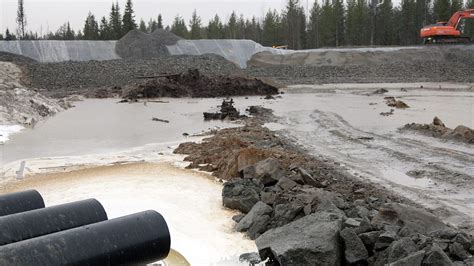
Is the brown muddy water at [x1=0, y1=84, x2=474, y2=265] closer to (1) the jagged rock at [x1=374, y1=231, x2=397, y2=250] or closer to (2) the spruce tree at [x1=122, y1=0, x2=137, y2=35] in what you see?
(1) the jagged rock at [x1=374, y1=231, x2=397, y2=250]

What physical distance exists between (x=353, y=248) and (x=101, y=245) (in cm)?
299

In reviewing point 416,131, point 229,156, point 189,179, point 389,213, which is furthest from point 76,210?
point 416,131

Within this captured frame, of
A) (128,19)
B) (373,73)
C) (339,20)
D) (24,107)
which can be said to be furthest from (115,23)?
(24,107)

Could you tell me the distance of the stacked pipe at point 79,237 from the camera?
4.80 meters

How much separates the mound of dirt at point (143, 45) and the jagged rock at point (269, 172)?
42.8 m

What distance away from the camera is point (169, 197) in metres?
9.83

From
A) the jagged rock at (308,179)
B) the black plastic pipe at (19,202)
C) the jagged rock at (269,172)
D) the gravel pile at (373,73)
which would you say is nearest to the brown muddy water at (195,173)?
the jagged rock at (269,172)

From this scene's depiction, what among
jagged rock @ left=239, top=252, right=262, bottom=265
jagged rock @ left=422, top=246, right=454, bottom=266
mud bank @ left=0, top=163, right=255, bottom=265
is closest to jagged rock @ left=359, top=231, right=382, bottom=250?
jagged rock @ left=422, top=246, right=454, bottom=266

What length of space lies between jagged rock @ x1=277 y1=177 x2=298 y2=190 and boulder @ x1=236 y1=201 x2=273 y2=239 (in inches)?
43.3

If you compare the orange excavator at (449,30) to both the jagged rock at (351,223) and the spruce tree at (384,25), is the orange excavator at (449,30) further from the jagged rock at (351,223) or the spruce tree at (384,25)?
the jagged rock at (351,223)

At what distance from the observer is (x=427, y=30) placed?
49031 mm

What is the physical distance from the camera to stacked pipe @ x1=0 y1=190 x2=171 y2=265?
4.80m

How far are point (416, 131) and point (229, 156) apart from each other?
25.8 feet

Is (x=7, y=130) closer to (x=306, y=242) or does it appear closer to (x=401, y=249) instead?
(x=306, y=242)
